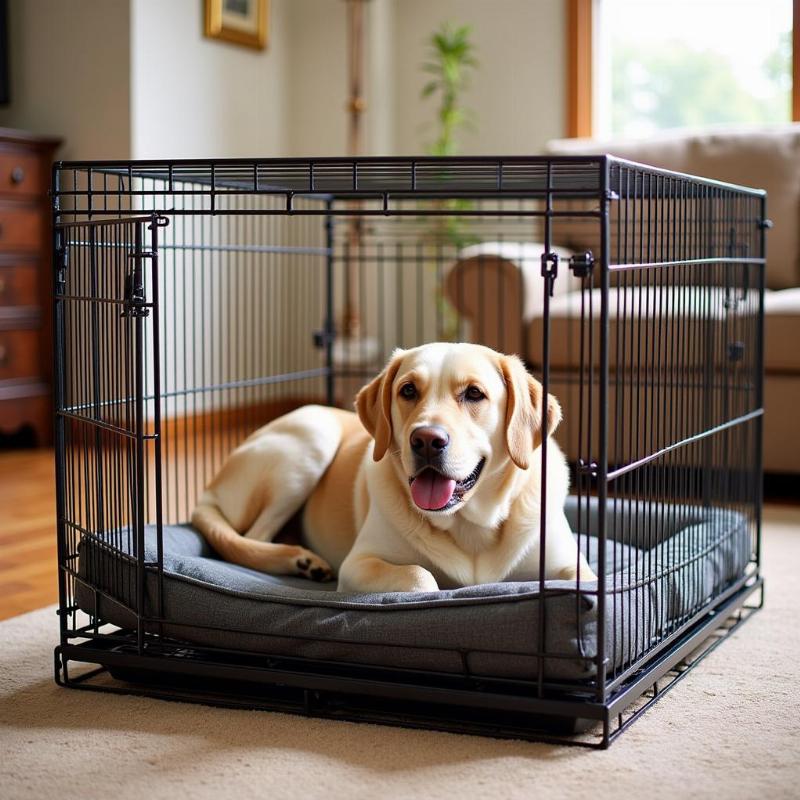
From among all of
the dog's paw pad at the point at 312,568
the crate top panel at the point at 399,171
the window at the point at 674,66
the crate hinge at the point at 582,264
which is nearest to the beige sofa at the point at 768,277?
the window at the point at 674,66

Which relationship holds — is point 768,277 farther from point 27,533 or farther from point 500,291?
point 27,533

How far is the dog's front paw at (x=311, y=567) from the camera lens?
8.16 ft

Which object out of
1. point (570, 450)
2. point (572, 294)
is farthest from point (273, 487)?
point (572, 294)

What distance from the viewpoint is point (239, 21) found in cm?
559

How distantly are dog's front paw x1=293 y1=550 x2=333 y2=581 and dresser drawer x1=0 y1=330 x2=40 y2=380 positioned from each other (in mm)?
2748

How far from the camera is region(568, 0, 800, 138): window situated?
17.8 ft

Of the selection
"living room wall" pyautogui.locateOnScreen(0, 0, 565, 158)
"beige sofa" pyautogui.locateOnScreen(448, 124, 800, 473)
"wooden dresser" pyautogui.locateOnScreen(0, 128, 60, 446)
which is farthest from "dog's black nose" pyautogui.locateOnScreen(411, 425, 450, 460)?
"living room wall" pyautogui.locateOnScreen(0, 0, 565, 158)

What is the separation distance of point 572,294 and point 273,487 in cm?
229

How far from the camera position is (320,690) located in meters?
1.96

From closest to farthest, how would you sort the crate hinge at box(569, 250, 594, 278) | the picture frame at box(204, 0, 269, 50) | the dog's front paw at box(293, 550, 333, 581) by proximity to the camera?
1. the crate hinge at box(569, 250, 594, 278)
2. the dog's front paw at box(293, 550, 333, 581)
3. the picture frame at box(204, 0, 269, 50)

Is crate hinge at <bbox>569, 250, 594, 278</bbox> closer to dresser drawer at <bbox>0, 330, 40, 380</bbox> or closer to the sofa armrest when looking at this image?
the sofa armrest

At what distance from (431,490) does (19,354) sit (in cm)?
328

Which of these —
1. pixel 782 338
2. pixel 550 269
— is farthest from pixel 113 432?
pixel 782 338

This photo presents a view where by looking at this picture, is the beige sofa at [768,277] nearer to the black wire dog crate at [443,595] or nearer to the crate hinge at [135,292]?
the black wire dog crate at [443,595]
